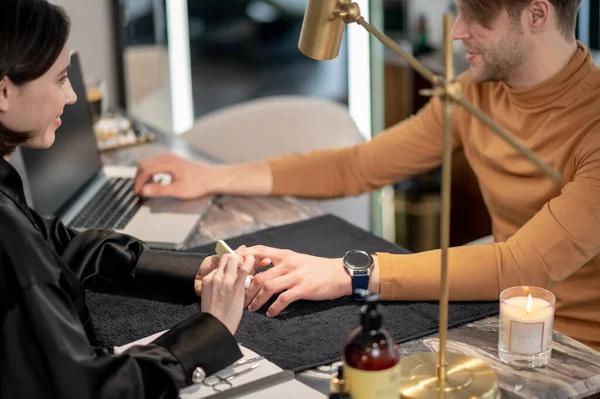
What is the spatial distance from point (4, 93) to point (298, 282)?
535mm

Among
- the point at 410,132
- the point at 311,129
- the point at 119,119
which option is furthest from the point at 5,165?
the point at 311,129

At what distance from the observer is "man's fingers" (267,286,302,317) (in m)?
1.38

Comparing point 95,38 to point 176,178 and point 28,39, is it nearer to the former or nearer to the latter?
point 176,178

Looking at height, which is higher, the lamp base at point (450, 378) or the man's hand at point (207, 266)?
the man's hand at point (207, 266)

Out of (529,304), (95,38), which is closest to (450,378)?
(529,304)

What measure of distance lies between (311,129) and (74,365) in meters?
1.65

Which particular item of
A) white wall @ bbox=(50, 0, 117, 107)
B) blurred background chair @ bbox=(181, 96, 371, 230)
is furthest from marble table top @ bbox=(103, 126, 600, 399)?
white wall @ bbox=(50, 0, 117, 107)

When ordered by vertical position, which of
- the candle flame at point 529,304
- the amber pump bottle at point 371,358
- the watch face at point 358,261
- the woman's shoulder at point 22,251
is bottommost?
the watch face at point 358,261

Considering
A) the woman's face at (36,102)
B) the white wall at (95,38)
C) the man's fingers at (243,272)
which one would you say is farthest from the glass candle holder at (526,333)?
the white wall at (95,38)

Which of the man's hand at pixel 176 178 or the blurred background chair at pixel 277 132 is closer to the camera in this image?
the man's hand at pixel 176 178

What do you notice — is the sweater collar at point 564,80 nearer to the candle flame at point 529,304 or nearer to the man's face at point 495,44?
the man's face at point 495,44

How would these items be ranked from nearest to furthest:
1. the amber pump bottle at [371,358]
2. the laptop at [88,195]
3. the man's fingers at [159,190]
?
the amber pump bottle at [371,358], the laptop at [88,195], the man's fingers at [159,190]

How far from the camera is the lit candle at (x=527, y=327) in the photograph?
47.3 inches

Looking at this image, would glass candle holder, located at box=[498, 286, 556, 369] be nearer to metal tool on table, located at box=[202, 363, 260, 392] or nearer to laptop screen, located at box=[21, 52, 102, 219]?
metal tool on table, located at box=[202, 363, 260, 392]
